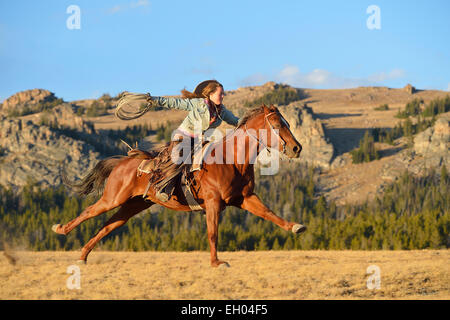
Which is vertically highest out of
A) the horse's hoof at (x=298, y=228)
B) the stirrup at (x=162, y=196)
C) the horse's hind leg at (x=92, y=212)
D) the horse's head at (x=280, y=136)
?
the horse's head at (x=280, y=136)

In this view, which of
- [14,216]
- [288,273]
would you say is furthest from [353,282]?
[14,216]

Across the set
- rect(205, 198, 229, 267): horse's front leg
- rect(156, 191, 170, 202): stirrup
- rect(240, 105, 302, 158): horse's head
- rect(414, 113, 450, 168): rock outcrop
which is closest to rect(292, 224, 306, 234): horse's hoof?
rect(240, 105, 302, 158): horse's head

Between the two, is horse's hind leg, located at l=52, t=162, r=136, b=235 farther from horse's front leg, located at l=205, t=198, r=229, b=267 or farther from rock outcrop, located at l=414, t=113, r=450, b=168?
rock outcrop, located at l=414, t=113, r=450, b=168

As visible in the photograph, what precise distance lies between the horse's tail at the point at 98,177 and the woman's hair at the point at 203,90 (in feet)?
6.64

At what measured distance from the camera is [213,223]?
35.7 ft

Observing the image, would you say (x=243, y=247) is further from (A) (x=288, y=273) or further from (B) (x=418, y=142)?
(B) (x=418, y=142)

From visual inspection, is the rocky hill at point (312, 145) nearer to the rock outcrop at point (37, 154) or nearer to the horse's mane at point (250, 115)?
the rock outcrop at point (37, 154)

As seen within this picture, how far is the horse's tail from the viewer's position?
12.9 meters

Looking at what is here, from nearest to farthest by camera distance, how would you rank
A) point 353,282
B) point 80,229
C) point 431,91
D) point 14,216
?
point 353,282 → point 80,229 → point 14,216 → point 431,91

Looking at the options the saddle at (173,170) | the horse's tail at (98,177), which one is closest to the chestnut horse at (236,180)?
the saddle at (173,170)

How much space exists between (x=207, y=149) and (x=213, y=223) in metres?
1.33

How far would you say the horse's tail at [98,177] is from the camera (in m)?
12.9

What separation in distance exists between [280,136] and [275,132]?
110mm

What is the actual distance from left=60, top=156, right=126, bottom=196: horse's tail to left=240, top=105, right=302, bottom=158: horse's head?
10.1 feet
